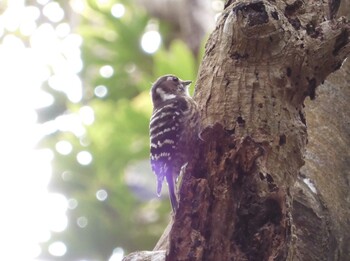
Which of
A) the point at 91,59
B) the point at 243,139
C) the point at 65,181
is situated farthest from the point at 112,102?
the point at 243,139

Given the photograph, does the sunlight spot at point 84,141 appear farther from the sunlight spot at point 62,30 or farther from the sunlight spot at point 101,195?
the sunlight spot at point 62,30

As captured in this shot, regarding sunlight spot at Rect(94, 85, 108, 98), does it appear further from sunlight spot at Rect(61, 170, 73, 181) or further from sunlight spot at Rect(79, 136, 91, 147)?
sunlight spot at Rect(61, 170, 73, 181)

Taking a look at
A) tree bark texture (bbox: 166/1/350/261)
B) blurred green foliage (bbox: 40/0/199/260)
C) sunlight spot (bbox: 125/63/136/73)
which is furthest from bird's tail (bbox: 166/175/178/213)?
sunlight spot (bbox: 125/63/136/73)

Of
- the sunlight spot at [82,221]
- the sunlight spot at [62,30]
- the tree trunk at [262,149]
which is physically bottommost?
the tree trunk at [262,149]

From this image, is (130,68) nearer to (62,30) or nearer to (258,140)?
(62,30)

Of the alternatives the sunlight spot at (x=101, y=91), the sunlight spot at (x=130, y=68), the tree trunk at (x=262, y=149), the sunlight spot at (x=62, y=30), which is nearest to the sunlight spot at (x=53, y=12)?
the sunlight spot at (x=62, y=30)

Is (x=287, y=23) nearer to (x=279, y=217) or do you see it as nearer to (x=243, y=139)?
(x=243, y=139)

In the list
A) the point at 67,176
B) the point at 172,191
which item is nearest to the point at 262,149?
the point at 172,191
